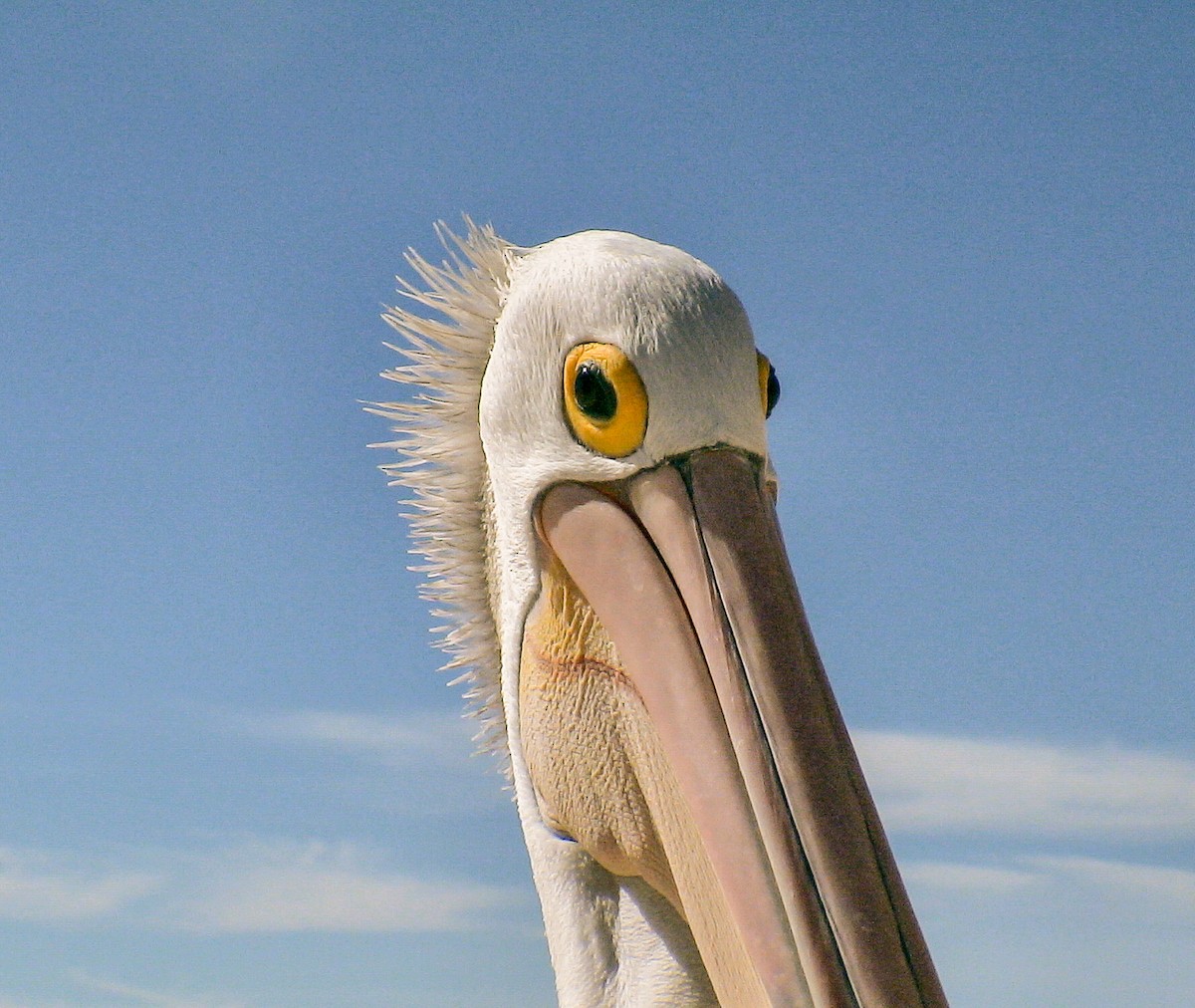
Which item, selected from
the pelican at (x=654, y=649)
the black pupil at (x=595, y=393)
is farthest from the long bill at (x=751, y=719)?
the black pupil at (x=595, y=393)

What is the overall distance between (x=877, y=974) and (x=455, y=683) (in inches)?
68.9

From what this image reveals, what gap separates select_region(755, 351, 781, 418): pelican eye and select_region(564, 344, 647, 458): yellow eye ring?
0.34 metres

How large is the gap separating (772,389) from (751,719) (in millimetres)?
998

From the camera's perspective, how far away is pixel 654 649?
3.30 meters

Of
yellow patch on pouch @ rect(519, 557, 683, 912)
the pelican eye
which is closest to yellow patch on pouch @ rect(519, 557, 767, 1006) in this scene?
yellow patch on pouch @ rect(519, 557, 683, 912)

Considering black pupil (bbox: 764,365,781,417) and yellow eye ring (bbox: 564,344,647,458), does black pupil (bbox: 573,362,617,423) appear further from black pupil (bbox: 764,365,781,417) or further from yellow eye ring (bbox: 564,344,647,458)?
black pupil (bbox: 764,365,781,417)

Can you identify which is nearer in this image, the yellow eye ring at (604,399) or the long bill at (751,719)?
the long bill at (751,719)

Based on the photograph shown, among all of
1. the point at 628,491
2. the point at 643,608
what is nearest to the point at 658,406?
the point at 628,491

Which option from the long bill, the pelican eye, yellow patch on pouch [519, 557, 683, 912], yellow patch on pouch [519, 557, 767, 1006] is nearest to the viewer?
the long bill

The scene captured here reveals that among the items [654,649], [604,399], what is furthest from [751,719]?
[604,399]

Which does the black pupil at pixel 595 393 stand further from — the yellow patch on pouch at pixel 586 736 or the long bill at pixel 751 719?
the yellow patch on pouch at pixel 586 736

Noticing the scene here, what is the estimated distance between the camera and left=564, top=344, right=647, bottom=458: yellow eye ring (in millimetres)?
3410

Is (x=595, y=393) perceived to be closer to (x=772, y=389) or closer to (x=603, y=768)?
(x=772, y=389)

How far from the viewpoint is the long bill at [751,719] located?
2.88m
